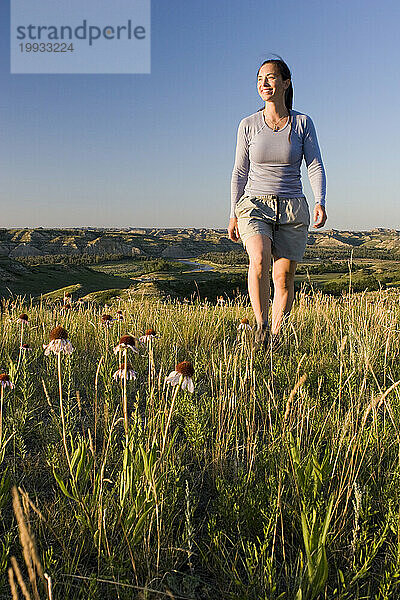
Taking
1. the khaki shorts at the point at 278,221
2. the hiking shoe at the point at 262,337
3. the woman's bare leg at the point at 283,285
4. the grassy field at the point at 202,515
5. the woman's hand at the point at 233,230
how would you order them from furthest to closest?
1. the woman's hand at the point at 233,230
2. the woman's bare leg at the point at 283,285
3. the khaki shorts at the point at 278,221
4. the hiking shoe at the point at 262,337
5. the grassy field at the point at 202,515

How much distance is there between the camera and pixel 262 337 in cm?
380

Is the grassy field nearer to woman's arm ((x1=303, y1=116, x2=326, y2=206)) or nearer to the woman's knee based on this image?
the woman's knee

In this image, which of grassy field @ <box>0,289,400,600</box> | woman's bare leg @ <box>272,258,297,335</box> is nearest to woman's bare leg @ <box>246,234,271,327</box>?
woman's bare leg @ <box>272,258,297,335</box>

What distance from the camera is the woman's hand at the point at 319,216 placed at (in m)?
4.04

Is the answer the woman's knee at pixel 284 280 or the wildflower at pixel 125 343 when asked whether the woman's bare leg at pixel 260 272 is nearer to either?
the woman's knee at pixel 284 280

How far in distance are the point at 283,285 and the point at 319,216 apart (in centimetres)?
74

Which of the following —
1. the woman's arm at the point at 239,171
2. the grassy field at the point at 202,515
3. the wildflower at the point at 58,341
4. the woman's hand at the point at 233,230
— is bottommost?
the grassy field at the point at 202,515

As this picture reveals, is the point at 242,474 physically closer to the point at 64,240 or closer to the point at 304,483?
the point at 304,483

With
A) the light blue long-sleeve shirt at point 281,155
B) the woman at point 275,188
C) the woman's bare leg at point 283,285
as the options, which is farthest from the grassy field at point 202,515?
the light blue long-sleeve shirt at point 281,155

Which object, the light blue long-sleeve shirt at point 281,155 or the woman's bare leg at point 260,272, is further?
the light blue long-sleeve shirt at point 281,155

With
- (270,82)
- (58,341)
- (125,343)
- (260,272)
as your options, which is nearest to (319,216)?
(260,272)

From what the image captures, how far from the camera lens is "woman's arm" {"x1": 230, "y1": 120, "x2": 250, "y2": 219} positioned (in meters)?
4.18

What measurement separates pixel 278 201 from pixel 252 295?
35.9 inches

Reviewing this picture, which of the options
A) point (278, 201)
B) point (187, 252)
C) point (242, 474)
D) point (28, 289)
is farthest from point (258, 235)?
point (187, 252)
